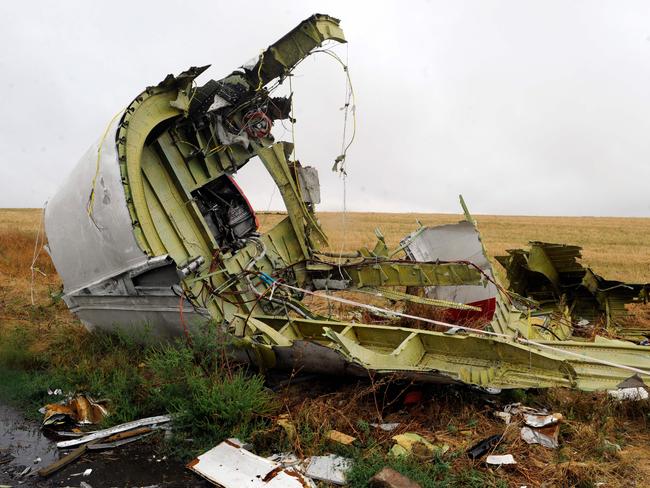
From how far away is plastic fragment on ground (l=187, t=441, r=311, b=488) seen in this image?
4113 millimetres

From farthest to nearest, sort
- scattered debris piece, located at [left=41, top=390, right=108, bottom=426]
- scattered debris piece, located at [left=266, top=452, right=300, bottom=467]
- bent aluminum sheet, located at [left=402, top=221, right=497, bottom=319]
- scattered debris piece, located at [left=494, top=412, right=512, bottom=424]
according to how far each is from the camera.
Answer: bent aluminum sheet, located at [left=402, top=221, right=497, bottom=319] < scattered debris piece, located at [left=41, top=390, right=108, bottom=426] < scattered debris piece, located at [left=494, top=412, right=512, bottom=424] < scattered debris piece, located at [left=266, top=452, right=300, bottom=467]

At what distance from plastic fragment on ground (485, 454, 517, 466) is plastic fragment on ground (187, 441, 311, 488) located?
1.47 m

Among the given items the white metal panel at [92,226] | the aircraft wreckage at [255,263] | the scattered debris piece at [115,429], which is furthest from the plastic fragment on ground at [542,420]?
the white metal panel at [92,226]

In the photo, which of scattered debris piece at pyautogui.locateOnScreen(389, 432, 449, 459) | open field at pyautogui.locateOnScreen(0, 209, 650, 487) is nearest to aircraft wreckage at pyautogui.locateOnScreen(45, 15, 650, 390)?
open field at pyautogui.locateOnScreen(0, 209, 650, 487)

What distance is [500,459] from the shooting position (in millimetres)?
4133

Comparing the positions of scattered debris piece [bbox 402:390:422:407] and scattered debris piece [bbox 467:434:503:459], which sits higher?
scattered debris piece [bbox 402:390:422:407]

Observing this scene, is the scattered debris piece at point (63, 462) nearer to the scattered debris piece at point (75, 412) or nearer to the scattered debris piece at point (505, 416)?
the scattered debris piece at point (75, 412)

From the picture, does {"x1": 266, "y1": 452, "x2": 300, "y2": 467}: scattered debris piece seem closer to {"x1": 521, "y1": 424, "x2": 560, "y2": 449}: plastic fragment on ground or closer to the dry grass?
{"x1": 521, "y1": 424, "x2": 560, "y2": 449}: plastic fragment on ground

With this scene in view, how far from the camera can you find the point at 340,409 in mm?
5066

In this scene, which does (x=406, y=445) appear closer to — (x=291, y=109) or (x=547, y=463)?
(x=547, y=463)

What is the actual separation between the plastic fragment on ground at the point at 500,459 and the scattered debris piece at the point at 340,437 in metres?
1.14

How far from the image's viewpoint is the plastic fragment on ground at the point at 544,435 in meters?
4.39

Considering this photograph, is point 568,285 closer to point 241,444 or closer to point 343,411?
point 343,411

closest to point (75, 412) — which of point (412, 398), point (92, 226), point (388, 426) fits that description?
point (92, 226)
